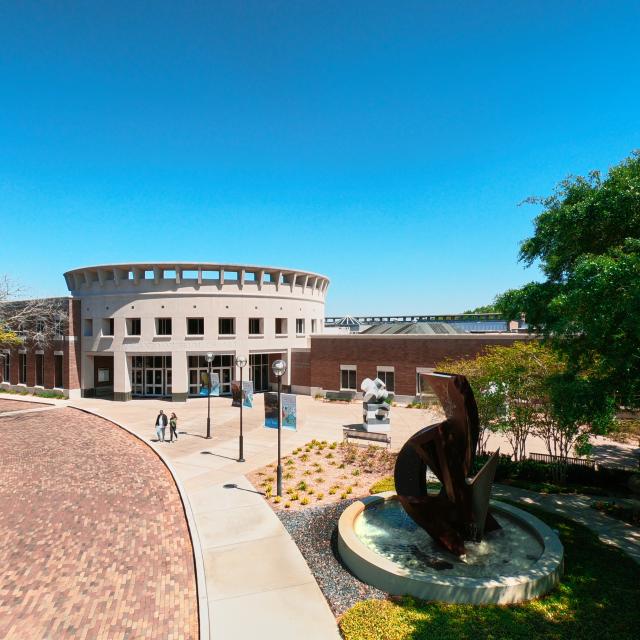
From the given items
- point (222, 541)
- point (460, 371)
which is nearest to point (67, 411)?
point (222, 541)

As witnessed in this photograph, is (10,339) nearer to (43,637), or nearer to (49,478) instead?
(49,478)

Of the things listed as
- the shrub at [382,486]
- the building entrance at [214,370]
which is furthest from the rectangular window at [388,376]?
the shrub at [382,486]

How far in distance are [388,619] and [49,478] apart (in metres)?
14.5

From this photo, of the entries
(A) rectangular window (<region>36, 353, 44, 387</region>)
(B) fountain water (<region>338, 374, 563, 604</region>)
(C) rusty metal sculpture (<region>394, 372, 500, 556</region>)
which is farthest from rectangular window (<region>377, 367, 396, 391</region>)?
(A) rectangular window (<region>36, 353, 44, 387</region>)

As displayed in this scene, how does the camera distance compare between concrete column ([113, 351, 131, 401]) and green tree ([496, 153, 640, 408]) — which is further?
concrete column ([113, 351, 131, 401])

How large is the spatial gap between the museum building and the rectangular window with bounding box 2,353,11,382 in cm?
81

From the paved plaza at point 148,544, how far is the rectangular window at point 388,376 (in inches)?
466

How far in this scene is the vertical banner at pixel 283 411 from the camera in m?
18.1

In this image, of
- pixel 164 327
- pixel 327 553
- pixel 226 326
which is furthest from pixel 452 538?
pixel 164 327

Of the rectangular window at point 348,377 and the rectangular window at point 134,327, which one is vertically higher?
the rectangular window at point 134,327

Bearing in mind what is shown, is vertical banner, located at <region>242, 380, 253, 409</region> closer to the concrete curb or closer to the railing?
the concrete curb

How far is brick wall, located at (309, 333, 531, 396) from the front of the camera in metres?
30.6

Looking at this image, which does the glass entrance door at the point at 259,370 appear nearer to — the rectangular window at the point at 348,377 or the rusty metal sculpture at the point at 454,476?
the rectangular window at the point at 348,377

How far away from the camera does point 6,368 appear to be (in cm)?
4066
